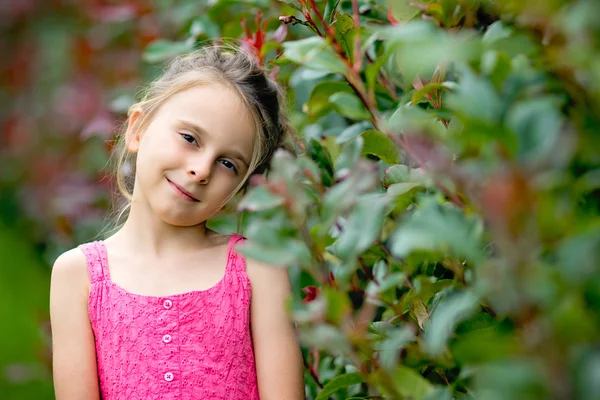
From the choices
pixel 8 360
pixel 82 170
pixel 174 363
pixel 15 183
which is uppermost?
pixel 174 363

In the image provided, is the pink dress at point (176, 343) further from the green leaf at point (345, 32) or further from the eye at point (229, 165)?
the green leaf at point (345, 32)

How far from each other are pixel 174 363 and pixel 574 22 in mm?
999

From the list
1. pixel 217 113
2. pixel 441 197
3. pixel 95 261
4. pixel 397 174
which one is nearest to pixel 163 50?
pixel 217 113

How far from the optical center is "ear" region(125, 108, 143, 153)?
5.07 feet

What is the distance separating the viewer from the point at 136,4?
2281 millimetres

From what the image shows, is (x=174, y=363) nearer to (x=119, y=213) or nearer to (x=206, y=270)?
(x=206, y=270)

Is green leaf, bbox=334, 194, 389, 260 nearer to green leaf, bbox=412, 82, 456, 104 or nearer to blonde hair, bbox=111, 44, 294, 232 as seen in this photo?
green leaf, bbox=412, 82, 456, 104

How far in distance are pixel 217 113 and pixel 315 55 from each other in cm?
49

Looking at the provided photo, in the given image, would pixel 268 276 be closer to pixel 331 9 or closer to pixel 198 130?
pixel 198 130

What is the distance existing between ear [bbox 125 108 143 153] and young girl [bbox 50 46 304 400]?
0.29 ft

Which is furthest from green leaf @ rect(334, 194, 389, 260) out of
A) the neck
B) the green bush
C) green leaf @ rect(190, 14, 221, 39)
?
green leaf @ rect(190, 14, 221, 39)

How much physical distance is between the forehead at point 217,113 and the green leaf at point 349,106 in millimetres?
391

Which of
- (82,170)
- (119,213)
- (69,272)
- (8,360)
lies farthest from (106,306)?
(8,360)

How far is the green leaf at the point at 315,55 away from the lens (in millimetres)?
953
